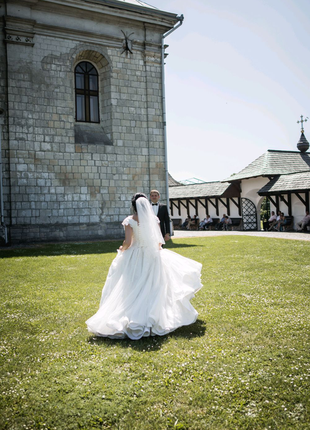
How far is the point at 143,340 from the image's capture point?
413cm

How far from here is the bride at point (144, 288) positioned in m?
4.21

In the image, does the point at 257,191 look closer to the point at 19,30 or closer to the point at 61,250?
the point at 61,250

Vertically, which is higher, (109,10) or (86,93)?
(109,10)

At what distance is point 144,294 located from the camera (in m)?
4.39

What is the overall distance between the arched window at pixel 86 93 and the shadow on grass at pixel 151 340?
512 inches

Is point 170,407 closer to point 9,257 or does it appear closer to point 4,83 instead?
point 9,257

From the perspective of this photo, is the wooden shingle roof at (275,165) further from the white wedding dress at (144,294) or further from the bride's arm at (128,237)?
the bride's arm at (128,237)

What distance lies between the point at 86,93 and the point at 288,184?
40.5 feet

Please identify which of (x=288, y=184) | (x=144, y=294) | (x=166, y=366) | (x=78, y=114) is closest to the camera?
(x=166, y=366)

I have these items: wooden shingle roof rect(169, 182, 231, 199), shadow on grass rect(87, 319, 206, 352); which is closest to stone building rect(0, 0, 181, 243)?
shadow on grass rect(87, 319, 206, 352)

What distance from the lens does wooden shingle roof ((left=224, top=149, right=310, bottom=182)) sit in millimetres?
24277

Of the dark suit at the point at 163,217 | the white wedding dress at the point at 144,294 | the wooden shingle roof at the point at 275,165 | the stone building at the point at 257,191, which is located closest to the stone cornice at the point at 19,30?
the dark suit at the point at 163,217

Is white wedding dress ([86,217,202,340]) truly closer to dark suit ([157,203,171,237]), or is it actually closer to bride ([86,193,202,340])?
bride ([86,193,202,340])

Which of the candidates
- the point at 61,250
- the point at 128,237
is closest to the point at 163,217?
the point at 128,237
